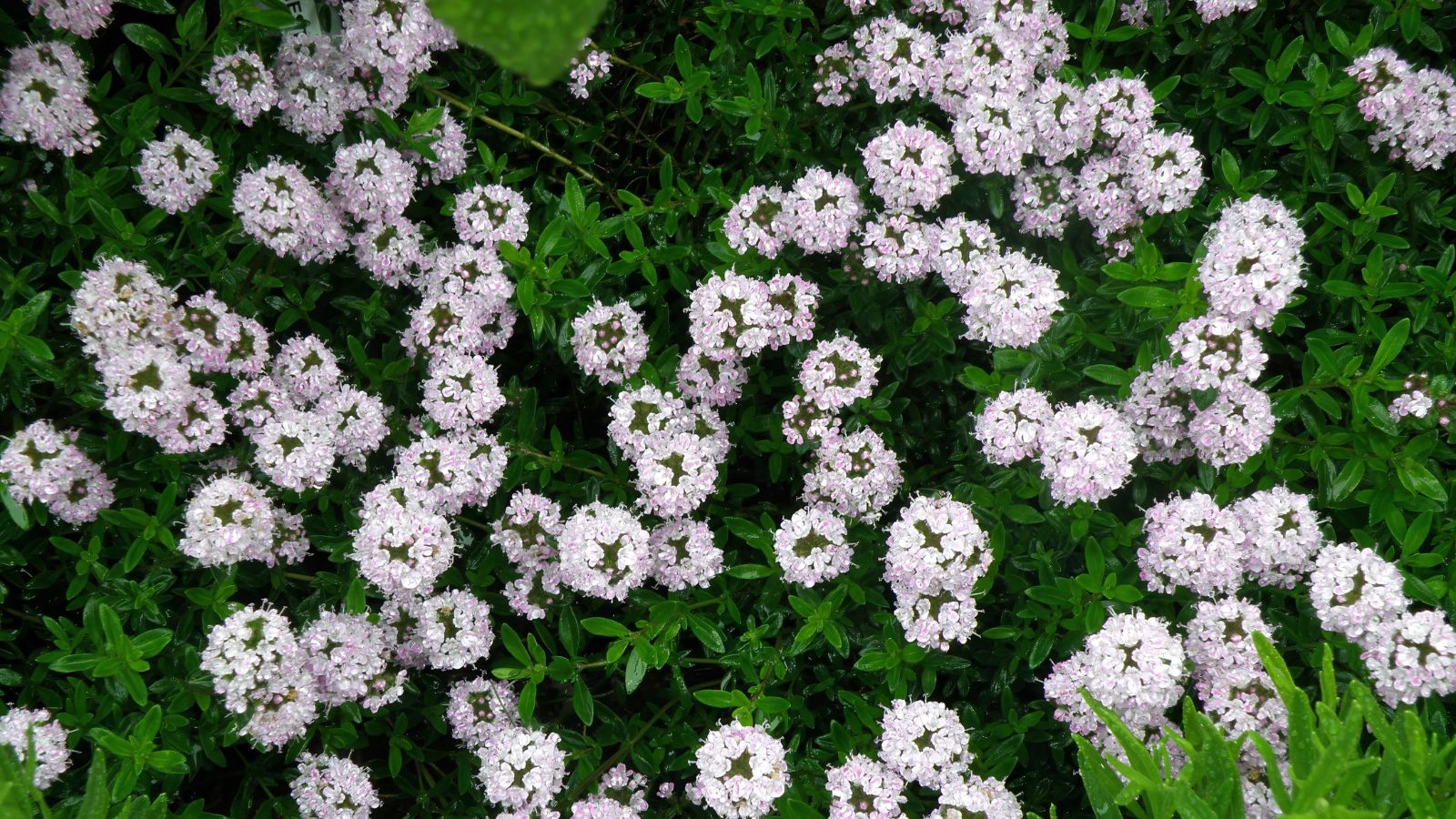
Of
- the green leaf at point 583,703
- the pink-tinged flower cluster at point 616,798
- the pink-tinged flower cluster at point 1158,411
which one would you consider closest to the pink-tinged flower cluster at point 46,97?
the green leaf at point 583,703

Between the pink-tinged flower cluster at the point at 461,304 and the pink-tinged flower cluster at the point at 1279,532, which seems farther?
the pink-tinged flower cluster at the point at 461,304

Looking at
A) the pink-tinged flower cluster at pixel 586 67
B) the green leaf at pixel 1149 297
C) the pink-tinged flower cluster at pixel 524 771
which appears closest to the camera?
the green leaf at pixel 1149 297

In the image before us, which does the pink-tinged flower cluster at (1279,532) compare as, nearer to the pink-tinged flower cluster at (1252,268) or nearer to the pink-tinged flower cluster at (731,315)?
the pink-tinged flower cluster at (1252,268)

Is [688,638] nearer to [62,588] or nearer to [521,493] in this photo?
[521,493]

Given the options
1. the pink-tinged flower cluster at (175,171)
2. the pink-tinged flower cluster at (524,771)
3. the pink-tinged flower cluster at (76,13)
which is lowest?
the pink-tinged flower cluster at (524,771)

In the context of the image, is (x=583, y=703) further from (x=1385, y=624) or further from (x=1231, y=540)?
(x=1385, y=624)

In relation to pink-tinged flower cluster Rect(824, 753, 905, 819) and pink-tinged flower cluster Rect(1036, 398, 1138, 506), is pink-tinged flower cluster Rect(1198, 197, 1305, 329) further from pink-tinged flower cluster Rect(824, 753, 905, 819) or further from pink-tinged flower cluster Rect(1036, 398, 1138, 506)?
pink-tinged flower cluster Rect(824, 753, 905, 819)

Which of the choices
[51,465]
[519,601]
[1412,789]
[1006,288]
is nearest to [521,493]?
[519,601]

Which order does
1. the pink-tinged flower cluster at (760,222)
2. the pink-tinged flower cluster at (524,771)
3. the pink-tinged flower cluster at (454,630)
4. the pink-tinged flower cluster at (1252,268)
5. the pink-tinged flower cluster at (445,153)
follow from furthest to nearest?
the pink-tinged flower cluster at (445,153), the pink-tinged flower cluster at (760,222), the pink-tinged flower cluster at (454,630), the pink-tinged flower cluster at (524,771), the pink-tinged flower cluster at (1252,268)
